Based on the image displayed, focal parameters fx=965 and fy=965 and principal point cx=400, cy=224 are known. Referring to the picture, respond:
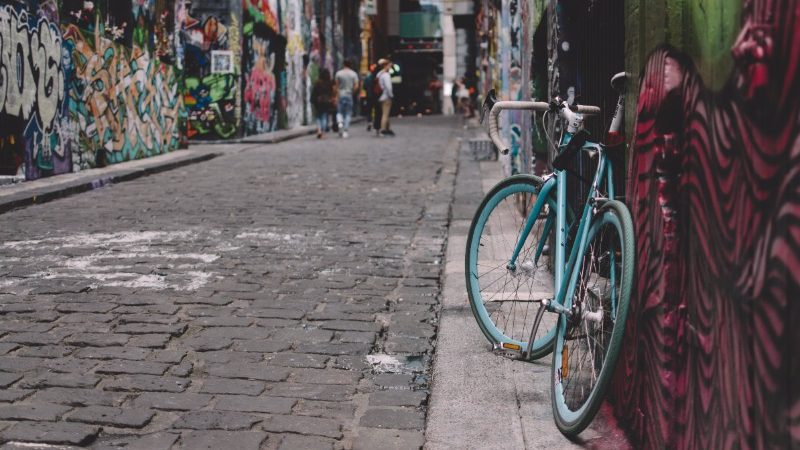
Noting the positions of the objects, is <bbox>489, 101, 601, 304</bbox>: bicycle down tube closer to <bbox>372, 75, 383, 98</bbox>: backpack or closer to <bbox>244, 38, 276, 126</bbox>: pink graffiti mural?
<bbox>244, 38, 276, 126</bbox>: pink graffiti mural

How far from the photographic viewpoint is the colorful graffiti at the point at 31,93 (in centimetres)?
1105

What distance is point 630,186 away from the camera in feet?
11.0

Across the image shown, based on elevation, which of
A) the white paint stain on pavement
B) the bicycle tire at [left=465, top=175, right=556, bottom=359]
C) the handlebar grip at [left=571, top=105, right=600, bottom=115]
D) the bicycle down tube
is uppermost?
the handlebar grip at [left=571, top=105, right=600, bottom=115]

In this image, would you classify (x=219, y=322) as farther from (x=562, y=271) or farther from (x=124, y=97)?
(x=124, y=97)

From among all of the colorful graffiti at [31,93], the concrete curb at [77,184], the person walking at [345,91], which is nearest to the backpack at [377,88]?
the person walking at [345,91]

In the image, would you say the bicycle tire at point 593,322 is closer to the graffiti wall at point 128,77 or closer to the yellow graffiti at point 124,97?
the graffiti wall at point 128,77

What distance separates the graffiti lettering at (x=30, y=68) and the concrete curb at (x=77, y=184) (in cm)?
92

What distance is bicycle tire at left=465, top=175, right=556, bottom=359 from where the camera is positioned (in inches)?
177

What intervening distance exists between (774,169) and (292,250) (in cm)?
570

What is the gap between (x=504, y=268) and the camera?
4.61m

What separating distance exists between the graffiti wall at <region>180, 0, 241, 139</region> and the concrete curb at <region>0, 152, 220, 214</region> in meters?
7.60

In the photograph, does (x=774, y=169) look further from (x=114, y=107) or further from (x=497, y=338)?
(x=114, y=107)

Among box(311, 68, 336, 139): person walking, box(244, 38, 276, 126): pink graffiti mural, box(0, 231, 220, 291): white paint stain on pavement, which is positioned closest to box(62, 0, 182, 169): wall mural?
box(0, 231, 220, 291): white paint stain on pavement

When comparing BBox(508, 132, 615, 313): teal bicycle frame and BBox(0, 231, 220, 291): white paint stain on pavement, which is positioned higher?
BBox(508, 132, 615, 313): teal bicycle frame
